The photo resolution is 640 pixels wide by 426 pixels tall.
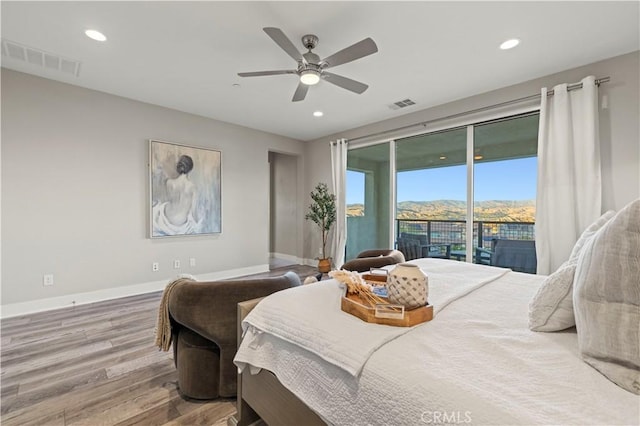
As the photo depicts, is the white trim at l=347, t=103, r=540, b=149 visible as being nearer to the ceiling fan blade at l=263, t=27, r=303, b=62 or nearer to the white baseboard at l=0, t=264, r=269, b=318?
the ceiling fan blade at l=263, t=27, r=303, b=62

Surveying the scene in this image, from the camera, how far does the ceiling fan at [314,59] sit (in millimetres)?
2064

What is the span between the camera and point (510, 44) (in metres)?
2.53

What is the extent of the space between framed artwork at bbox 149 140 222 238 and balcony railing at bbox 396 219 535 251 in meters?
3.11

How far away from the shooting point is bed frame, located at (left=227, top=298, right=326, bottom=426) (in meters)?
1.08

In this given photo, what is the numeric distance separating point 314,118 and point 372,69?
67.4 inches

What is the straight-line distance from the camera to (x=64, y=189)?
334 cm

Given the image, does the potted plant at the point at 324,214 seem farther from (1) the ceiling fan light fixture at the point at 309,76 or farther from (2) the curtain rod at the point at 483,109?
(1) the ceiling fan light fixture at the point at 309,76

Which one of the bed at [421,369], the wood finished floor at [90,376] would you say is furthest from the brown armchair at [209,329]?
the bed at [421,369]

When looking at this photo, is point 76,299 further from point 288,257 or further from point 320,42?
point 320,42

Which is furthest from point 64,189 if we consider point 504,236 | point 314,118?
point 504,236

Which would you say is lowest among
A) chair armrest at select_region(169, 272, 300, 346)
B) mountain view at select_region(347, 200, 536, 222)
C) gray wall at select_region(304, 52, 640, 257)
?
chair armrest at select_region(169, 272, 300, 346)

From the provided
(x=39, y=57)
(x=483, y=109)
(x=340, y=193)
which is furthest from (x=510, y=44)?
(x=39, y=57)

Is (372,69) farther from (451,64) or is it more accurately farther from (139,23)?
(139,23)

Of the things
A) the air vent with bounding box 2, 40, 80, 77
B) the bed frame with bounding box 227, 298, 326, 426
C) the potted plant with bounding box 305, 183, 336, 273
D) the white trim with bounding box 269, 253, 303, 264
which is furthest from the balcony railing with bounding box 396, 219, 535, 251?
the air vent with bounding box 2, 40, 80, 77
